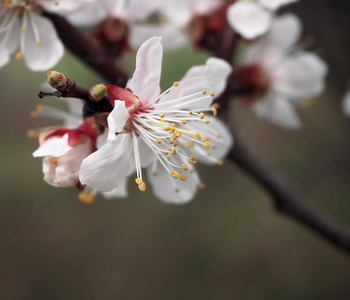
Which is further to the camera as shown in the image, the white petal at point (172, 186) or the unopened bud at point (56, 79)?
the white petal at point (172, 186)

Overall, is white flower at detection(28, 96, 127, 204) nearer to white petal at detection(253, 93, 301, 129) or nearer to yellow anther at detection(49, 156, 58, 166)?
yellow anther at detection(49, 156, 58, 166)

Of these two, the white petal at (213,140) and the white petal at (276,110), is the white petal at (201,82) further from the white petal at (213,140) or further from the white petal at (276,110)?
the white petal at (276,110)

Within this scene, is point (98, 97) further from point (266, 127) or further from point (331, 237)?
point (266, 127)

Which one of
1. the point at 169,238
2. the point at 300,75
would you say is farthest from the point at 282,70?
the point at 169,238

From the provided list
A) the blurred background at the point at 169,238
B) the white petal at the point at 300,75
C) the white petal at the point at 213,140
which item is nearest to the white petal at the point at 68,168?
the white petal at the point at 213,140

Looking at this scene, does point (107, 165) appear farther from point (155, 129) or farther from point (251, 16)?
point (251, 16)

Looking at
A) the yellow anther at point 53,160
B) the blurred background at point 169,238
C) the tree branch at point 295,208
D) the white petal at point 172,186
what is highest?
the yellow anther at point 53,160

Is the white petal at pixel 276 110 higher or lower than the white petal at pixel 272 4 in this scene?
lower
